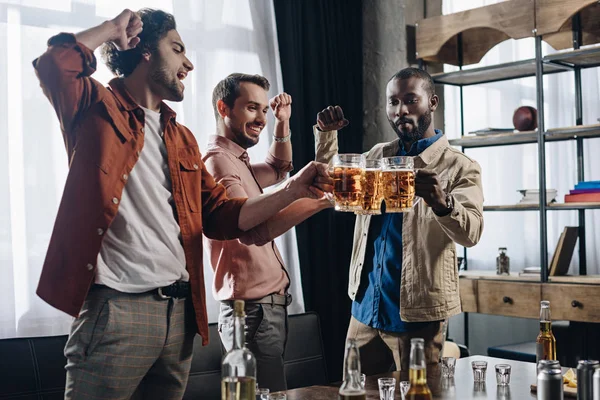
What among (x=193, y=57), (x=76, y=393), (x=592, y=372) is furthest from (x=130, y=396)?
(x=193, y=57)

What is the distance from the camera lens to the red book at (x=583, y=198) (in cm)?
381

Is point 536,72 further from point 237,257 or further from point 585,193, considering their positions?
point 237,257

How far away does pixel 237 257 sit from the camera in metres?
2.45

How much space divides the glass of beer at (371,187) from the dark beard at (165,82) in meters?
0.53

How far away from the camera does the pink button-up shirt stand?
242cm

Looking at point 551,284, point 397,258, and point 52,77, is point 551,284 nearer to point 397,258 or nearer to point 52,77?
point 397,258

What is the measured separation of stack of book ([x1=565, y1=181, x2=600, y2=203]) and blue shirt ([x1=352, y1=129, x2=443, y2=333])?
141 cm

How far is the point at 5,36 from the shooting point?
3.10m

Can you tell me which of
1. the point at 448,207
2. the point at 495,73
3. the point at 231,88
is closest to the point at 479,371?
the point at 448,207

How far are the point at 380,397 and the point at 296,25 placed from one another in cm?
282

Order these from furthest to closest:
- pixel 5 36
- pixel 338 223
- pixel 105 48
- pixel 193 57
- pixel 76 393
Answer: pixel 338 223
pixel 193 57
pixel 5 36
pixel 105 48
pixel 76 393

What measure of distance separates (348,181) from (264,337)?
0.75m

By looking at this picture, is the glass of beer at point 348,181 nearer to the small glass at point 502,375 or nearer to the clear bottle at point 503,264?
the small glass at point 502,375

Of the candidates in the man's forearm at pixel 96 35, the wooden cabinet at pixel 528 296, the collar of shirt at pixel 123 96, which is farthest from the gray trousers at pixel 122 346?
the wooden cabinet at pixel 528 296
